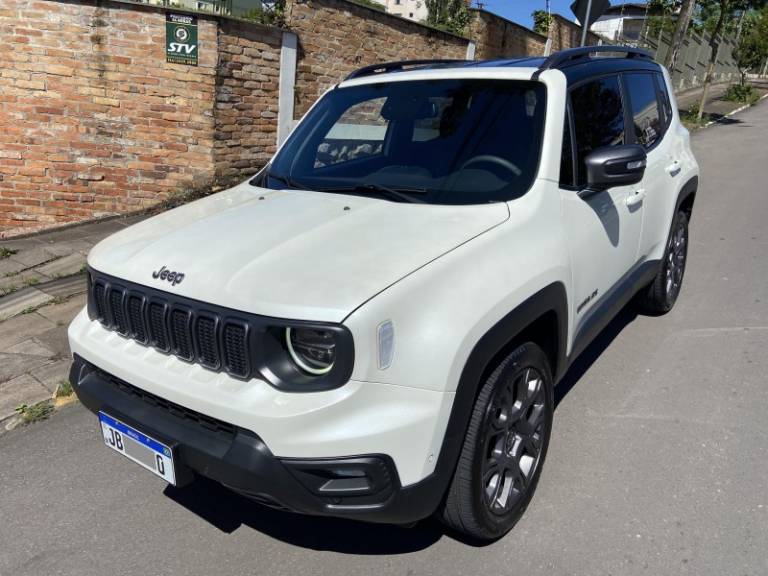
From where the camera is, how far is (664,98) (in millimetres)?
4574

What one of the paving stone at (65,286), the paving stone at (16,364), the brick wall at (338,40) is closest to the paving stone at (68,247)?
the paving stone at (65,286)

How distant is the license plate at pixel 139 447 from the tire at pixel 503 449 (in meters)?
1.00

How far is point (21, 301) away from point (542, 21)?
54.2 feet

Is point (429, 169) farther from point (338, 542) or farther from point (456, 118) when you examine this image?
point (338, 542)

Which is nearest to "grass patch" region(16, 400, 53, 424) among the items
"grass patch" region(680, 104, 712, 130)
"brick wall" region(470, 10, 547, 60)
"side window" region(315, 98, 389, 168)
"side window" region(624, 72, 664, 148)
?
"side window" region(315, 98, 389, 168)

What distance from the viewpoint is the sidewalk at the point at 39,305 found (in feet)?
12.9

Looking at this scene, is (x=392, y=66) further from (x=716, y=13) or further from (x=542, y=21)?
(x=716, y=13)

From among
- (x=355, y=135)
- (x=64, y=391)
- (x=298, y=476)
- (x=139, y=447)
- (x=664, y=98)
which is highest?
(x=664, y=98)

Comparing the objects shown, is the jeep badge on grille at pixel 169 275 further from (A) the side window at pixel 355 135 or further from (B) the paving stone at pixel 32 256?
(B) the paving stone at pixel 32 256

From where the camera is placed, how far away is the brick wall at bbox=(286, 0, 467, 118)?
8.77m

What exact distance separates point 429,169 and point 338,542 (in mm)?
1684

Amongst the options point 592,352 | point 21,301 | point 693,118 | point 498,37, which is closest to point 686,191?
point 592,352

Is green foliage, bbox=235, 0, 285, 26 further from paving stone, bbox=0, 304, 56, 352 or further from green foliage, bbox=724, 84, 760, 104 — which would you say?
green foliage, bbox=724, 84, 760, 104

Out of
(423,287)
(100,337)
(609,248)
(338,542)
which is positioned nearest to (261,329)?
(423,287)
